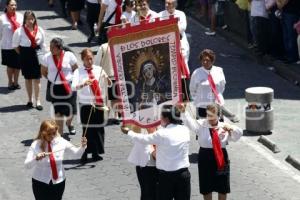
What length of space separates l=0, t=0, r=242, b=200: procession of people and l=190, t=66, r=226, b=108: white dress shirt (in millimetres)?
16

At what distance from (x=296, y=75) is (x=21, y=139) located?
657cm

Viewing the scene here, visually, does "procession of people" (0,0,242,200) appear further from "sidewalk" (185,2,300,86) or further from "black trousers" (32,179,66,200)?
"sidewalk" (185,2,300,86)

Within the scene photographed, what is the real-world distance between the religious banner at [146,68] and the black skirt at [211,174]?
1.11m

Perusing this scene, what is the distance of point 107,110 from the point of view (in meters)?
17.7

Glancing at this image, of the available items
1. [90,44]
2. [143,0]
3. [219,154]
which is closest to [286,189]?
[219,154]

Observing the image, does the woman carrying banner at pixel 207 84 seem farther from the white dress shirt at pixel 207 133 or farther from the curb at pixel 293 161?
the white dress shirt at pixel 207 133

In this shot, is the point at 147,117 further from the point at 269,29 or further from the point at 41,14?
the point at 41,14

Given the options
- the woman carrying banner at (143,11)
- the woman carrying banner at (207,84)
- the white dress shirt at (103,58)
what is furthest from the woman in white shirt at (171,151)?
the woman carrying banner at (143,11)

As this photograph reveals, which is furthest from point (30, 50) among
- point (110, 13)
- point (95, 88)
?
point (95, 88)

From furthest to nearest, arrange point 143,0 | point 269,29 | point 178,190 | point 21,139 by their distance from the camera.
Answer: point 269,29, point 143,0, point 21,139, point 178,190

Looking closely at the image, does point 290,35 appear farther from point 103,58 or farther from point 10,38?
point 103,58

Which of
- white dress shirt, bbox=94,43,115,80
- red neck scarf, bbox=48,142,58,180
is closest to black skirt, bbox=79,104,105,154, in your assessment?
white dress shirt, bbox=94,43,115,80

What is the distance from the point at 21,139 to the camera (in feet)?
62.8

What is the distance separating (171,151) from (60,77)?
16.8 ft
